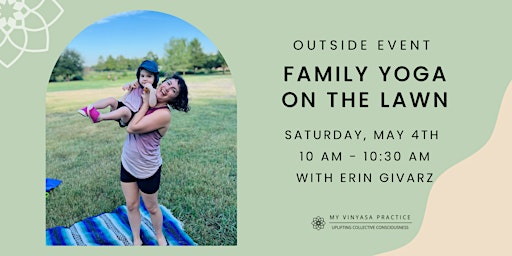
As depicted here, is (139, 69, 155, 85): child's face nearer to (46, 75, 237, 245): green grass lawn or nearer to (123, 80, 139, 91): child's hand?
(123, 80, 139, 91): child's hand

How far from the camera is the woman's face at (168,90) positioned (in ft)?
14.6

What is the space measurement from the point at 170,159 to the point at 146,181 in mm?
379

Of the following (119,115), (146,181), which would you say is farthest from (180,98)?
(146,181)

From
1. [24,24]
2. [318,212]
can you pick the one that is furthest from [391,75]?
[24,24]

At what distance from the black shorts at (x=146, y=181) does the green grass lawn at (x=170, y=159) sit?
0.22 m

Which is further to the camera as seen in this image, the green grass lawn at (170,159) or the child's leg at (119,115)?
the green grass lawn at (170,159)

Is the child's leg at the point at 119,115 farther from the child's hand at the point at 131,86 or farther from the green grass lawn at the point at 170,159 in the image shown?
the green grass lawn at the point at 170,159

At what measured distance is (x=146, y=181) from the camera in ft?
15.0

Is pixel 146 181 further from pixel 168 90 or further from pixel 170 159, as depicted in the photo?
pixel 168 90

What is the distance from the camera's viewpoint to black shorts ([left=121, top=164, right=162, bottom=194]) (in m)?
4.59

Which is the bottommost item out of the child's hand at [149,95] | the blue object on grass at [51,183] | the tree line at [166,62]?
the blue object on grass at [51,183]

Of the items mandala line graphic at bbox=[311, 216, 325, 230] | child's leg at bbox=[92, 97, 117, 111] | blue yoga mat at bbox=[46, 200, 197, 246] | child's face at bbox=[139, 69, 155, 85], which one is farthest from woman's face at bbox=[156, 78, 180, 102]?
mandala line graphic at bbox=[311, 216, 325, 230]

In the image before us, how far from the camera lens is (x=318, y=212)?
184 inches

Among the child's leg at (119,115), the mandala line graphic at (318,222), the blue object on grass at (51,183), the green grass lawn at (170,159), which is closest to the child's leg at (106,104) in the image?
the child's leg at (119,115)
